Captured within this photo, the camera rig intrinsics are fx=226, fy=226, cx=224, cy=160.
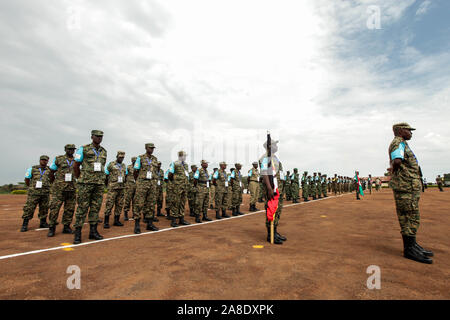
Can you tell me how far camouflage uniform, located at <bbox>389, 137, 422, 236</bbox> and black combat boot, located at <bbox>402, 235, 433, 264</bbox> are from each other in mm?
123

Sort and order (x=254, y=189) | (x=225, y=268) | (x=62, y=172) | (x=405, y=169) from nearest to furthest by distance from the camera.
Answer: (x=225, y=268) → (x=405, y=169) → (x=62, y=172) → (x=254, y=189)

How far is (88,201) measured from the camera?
532 centimetres

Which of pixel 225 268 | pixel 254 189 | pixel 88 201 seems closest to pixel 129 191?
pixel 88 201

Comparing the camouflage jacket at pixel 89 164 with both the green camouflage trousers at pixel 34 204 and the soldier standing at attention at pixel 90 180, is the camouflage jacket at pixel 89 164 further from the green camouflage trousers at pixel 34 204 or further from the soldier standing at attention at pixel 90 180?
the green camouflage trousers at pixel 34 204

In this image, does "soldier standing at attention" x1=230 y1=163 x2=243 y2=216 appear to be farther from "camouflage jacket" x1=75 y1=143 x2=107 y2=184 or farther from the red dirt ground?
"camouflage jacket" x1=75 y1=143 x2=107 y2=184

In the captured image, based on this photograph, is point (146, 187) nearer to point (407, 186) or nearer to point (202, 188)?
point (202, 188)

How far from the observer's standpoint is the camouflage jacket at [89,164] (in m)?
5.25

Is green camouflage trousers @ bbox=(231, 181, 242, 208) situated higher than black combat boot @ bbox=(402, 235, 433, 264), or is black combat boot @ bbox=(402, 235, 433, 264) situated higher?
green camouflage trousers @ bbox=(231, 181, 242, 208)

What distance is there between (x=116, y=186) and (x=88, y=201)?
2.50 m

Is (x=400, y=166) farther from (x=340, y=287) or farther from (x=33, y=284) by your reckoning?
(x=33, y=284)

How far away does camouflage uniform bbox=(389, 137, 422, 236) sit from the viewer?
149 inches

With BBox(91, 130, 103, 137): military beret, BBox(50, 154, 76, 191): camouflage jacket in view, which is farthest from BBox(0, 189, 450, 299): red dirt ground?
BBox(91, 130, 103, 137): military beret

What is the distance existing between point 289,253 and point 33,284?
3749 millimetres
